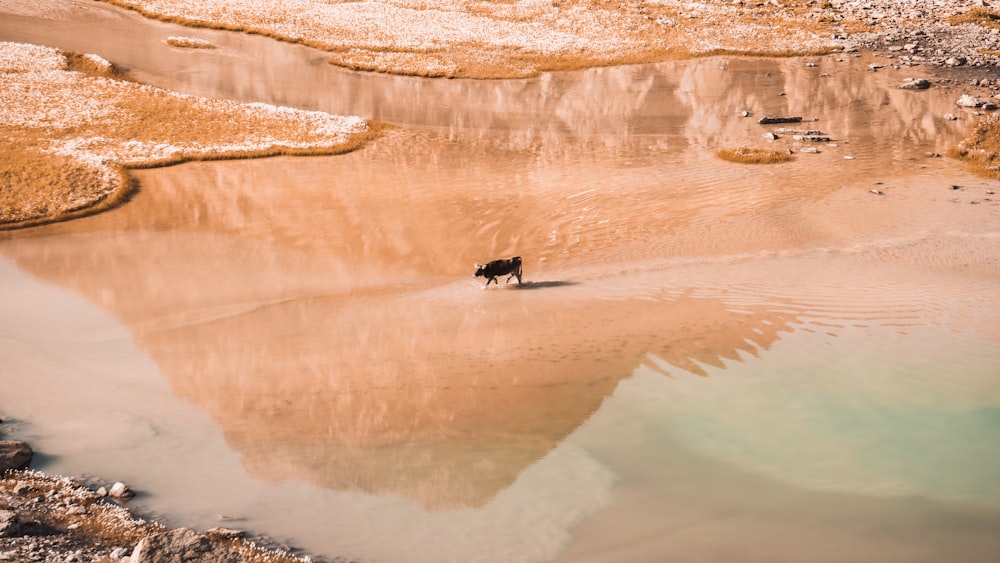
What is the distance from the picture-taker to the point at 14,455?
13977mm

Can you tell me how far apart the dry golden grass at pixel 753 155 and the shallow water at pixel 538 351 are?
39.1 inches

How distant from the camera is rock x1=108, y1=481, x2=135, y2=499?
13.2 meters

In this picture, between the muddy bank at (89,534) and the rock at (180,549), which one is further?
the muddy bank at (89,534)

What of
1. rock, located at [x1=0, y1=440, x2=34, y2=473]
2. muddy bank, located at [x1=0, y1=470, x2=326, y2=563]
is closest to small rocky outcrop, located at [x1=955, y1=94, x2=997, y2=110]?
muddy bank, located at [x1=0, y1=470, x2=326, y2=563]

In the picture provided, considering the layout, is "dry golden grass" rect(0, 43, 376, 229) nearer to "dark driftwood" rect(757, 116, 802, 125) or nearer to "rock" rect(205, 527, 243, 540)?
"dark driftwood" rect(757, 116, 802, 125)

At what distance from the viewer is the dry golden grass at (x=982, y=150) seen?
33.8 meters

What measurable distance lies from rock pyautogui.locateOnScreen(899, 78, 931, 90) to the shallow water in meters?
12.8

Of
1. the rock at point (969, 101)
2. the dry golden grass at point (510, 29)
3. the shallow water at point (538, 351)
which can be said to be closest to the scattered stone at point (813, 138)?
the shallow water at point (538, 351)

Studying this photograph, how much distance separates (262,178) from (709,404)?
24.9 meters

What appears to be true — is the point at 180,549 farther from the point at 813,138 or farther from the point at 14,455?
the point at 813,138

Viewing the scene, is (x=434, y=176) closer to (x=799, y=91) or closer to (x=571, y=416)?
(x=571, y=416)

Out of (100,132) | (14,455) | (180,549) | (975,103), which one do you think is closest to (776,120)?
(975,103)

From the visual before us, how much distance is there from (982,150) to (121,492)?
Answer: 3953 centimetres

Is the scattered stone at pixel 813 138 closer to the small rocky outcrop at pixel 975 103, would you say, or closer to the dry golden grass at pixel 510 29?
the small rocky outcrop at pixel 975 103
